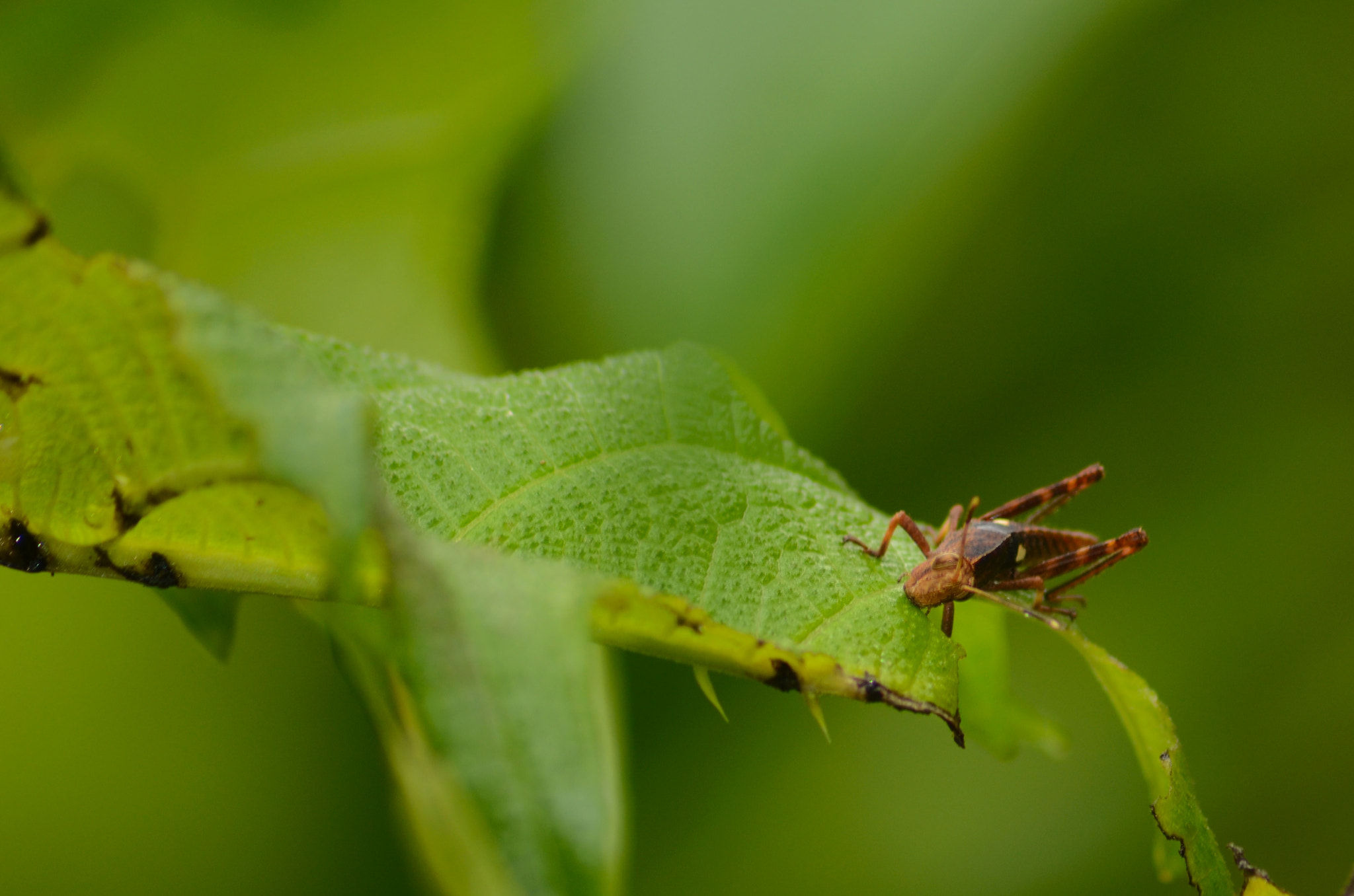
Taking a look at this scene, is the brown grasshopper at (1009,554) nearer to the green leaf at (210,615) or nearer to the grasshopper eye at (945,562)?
the grasshopper eye at (945,562)

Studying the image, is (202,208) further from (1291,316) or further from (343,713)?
(1291,316)

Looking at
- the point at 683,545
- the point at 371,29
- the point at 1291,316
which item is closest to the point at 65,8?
the point at 371,29

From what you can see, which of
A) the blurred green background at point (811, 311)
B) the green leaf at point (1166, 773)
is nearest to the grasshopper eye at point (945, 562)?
the green leaf at point (1166, 773)

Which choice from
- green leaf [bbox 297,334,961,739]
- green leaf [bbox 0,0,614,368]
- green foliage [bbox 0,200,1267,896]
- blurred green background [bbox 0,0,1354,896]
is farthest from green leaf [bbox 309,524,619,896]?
green leaf [bbox 0,0,614,368]

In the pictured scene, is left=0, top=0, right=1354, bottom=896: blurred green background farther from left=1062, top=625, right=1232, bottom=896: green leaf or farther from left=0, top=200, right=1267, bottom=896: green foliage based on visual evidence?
left=1062, top=625, right=1232, bottom=896: green leaf

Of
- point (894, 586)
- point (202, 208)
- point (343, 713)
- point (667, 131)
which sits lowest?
point (343, 713)

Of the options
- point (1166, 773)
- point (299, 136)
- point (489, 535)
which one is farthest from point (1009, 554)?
point (299, 136)
